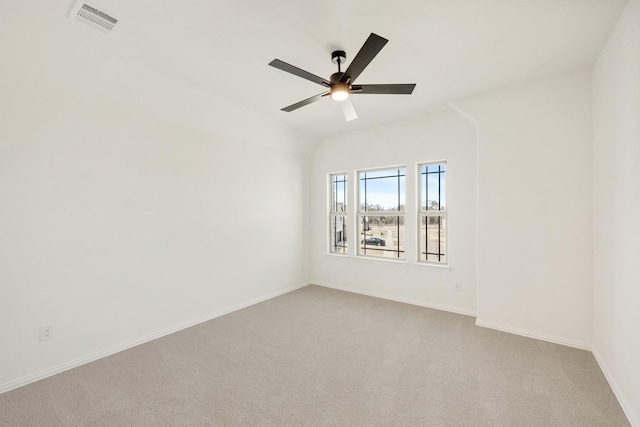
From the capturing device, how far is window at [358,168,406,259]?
180 inches

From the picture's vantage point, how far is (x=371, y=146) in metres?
4.68

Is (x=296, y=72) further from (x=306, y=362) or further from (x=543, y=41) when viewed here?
(x=306, y=362)

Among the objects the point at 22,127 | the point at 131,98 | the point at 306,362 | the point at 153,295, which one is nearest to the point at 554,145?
the point at 306,362

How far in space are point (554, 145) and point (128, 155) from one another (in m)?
4.60

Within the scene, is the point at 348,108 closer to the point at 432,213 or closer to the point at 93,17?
the point at 93,17

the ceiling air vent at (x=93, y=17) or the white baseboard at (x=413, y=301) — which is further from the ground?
the ceiling air vent at (x=93, y=17)

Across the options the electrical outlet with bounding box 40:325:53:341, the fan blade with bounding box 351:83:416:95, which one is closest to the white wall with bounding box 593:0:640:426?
the fan blade with bounding box 351:83:416:95

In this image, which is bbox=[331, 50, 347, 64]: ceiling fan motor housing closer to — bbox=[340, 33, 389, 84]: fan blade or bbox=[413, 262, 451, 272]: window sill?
bbox=[340, 33, 389, 84]: fan blade

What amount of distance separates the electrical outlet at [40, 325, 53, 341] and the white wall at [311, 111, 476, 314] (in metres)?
3.78

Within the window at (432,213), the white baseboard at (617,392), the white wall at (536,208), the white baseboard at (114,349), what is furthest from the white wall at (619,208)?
the white baseboard at (114,349)

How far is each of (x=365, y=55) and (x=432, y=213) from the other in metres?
2.86

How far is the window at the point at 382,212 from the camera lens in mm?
4574

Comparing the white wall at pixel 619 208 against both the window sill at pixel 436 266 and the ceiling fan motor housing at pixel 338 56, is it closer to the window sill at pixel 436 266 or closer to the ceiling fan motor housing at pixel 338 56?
the window sill at pixel 436 266

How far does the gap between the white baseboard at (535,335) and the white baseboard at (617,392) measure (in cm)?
12
